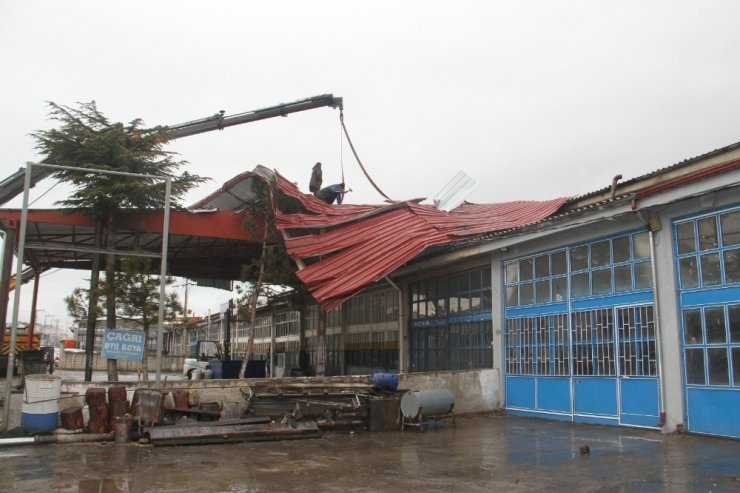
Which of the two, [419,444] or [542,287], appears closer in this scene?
[419,444]

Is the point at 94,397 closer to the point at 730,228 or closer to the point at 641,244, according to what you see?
the point at 641,244

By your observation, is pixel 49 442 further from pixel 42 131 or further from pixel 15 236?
pixel 42 131

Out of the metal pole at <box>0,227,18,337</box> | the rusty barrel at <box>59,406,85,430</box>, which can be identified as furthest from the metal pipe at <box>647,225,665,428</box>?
the metal pole at <box>0,227,18,337</box>

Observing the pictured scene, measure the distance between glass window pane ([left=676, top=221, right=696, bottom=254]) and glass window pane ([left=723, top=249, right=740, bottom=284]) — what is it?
720 millimetres

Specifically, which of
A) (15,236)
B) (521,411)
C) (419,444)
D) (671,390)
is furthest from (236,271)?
(671,390)

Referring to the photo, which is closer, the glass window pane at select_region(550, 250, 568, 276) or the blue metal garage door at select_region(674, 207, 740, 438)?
the blue metal garage door at select_region(674, 207, 740, 438)

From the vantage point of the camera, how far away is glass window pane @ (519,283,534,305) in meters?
15.6

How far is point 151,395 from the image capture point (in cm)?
1194

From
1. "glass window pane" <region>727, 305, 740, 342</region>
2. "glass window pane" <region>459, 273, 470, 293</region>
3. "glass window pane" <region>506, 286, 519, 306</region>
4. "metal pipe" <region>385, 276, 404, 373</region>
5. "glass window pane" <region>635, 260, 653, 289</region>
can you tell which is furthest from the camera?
"metal pipe" <region>385, 276, 404, 373</region>

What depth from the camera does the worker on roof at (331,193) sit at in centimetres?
2292

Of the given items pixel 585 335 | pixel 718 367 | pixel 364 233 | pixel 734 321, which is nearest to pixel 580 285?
pixel 585 335

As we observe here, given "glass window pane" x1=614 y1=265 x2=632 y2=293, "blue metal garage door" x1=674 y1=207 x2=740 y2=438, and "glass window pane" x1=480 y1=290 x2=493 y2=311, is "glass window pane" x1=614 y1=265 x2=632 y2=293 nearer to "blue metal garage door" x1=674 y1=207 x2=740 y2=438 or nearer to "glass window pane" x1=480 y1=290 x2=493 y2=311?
"blue metal garage door" x1=674 y1=207 x2=740 y2=438

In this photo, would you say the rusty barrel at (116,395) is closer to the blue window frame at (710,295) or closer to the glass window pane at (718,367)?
the blue window frame at (710,295)

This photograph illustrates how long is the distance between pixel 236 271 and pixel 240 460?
1940 cm
